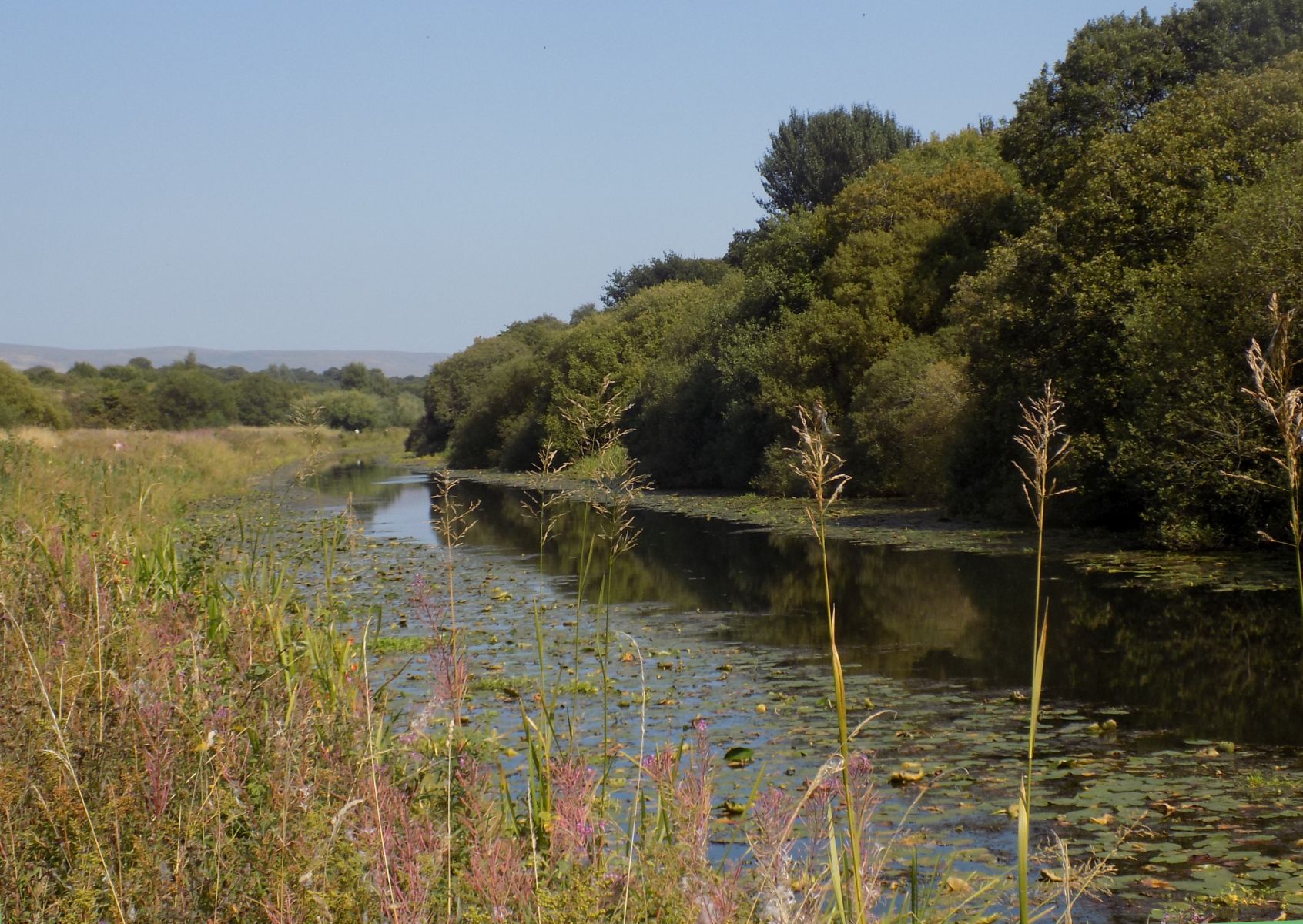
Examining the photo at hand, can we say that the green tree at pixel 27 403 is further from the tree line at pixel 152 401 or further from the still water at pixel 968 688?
the still water at pixel 968 688

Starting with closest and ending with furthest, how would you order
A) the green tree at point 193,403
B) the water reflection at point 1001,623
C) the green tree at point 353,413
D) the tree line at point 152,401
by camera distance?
1. the water reflection at point 1001,623
2. the tree line at point 152,401
3. the green tree at point 193,403
4. the green tree at point 353,413

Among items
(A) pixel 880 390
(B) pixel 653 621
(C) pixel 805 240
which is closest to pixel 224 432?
(C) pixel 805 240

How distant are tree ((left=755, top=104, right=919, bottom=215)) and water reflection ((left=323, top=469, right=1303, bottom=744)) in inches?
1335

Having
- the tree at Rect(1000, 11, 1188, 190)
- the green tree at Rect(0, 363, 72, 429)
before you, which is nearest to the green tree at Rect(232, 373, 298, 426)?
the green tree at Rect(0, 363, 72, 429)

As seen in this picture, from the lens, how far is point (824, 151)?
51188mm

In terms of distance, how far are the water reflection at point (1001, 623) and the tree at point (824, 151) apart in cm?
3391

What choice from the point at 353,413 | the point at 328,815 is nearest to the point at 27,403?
the point at 353,413

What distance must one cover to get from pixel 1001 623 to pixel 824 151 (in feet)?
139

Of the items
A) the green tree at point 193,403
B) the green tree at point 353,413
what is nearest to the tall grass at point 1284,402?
the green tree at point 193,403

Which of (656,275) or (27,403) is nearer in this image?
(27,403)

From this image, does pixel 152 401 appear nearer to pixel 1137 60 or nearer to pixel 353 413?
pixel 353 413

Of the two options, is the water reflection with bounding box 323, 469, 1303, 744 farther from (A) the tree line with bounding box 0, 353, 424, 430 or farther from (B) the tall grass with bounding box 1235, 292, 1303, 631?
(A) the tree line with bounding box 0, 353, 424, 430

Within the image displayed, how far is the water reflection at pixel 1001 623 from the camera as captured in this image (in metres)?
8.42

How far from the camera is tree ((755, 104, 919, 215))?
→ 50.2 metres
